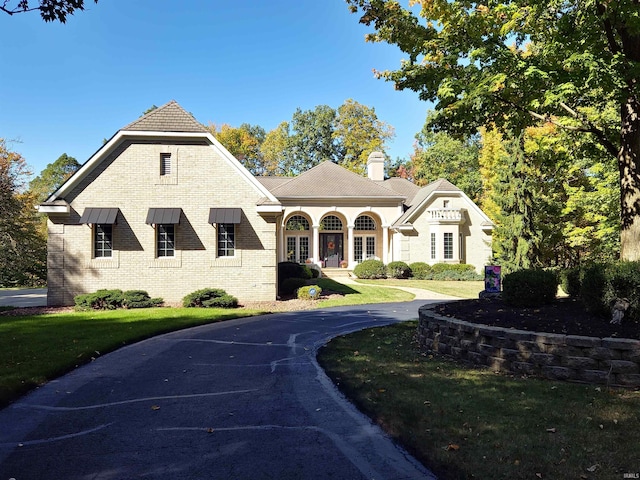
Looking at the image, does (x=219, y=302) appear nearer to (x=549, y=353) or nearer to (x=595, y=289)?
(x=549, y=353)

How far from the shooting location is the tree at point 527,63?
23.6 feet

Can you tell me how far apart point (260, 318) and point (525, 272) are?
847 centimetres

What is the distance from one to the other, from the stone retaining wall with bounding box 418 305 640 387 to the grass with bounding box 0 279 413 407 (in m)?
7.06

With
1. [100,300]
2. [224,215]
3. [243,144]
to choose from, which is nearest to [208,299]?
[224,215]

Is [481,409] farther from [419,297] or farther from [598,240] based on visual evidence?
[598,240]

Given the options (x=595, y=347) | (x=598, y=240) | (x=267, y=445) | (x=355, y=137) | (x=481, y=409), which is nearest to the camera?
(x=267, y=445)

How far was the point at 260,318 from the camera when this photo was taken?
13891 mm

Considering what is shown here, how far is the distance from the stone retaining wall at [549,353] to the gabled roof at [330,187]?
24.4 m

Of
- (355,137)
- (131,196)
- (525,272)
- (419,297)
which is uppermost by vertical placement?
(355,137)

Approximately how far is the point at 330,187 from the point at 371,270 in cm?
760

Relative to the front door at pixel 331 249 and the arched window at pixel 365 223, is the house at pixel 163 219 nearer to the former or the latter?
the front door at pixel 331 249

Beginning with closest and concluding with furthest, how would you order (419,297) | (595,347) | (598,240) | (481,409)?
(481,409)
(595,347)
(419,297)
(598,240)

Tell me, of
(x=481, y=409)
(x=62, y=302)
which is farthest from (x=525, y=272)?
(x=62, y=302)

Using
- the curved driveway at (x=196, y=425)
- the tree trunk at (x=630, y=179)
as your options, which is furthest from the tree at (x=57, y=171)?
the tree trunk at (x=630, y=179)
